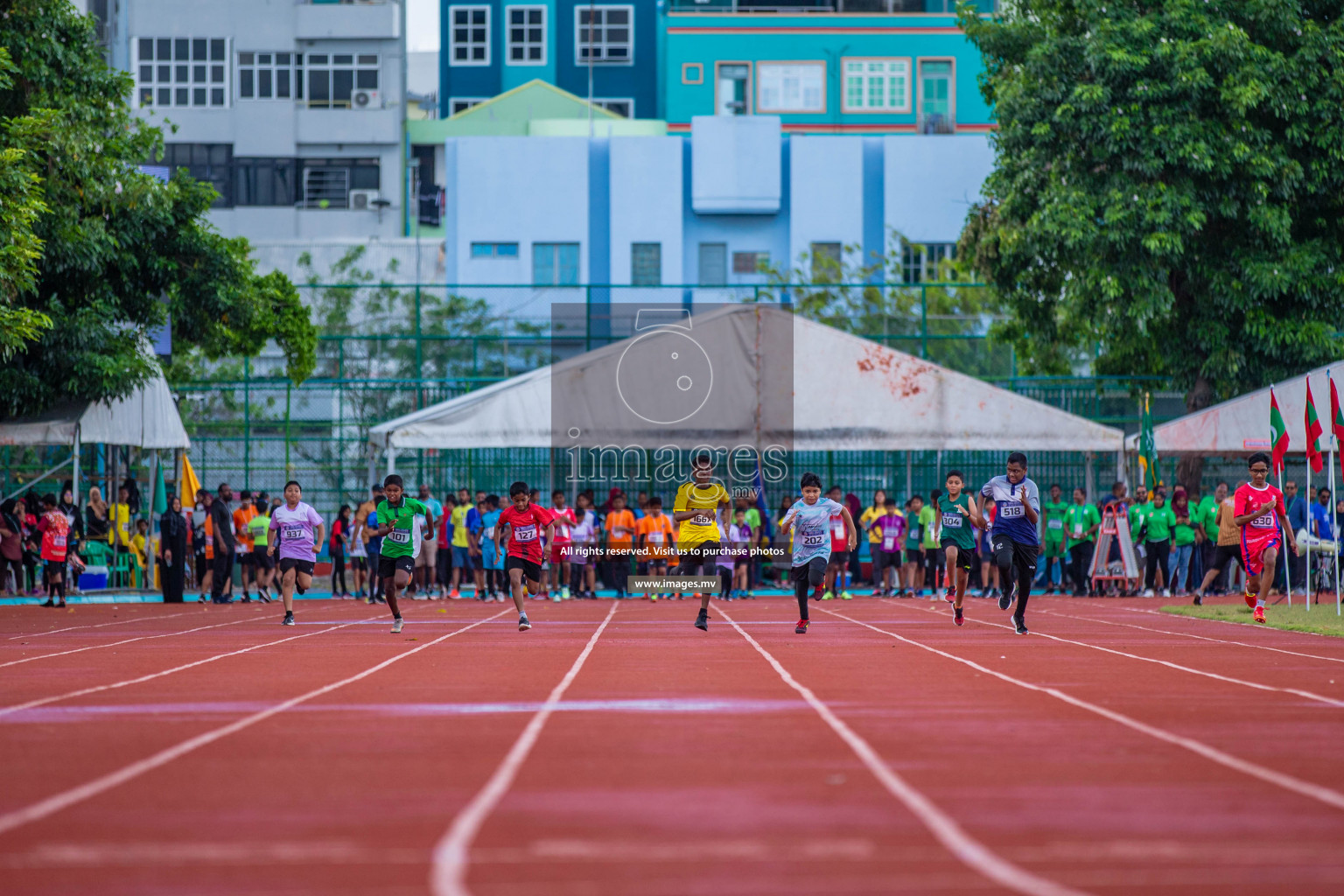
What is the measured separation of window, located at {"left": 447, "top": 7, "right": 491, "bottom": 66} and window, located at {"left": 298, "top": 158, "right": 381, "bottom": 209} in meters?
7.04

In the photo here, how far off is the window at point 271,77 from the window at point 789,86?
46.5 feet

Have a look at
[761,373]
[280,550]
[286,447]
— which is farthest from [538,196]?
[280,550]

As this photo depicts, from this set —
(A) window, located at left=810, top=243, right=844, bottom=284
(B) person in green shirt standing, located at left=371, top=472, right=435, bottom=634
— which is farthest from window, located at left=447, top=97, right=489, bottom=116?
(B) person in green shirt standing, located at left=371, top=472, right=435, bottom=634

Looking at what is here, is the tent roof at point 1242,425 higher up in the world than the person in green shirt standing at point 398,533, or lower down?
higher up

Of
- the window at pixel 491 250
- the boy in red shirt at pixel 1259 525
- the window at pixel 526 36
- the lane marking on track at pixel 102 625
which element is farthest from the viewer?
the window at pixel 526 36

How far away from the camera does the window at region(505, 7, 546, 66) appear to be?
56.3m

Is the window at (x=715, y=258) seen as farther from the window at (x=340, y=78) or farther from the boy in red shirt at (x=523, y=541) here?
the boy in red shirt at (x=523, y=541)

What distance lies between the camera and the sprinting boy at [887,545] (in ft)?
94.7

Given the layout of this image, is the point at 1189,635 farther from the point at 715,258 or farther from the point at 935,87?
the point at 935,87

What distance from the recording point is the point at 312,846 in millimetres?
6211

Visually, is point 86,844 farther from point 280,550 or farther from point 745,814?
point 280,550

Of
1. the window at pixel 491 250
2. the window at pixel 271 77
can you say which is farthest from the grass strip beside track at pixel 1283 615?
the window at pixel 271 77

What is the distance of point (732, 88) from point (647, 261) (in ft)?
23.2

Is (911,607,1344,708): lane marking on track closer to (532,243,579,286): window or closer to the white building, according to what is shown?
(532,243,579,286): window
